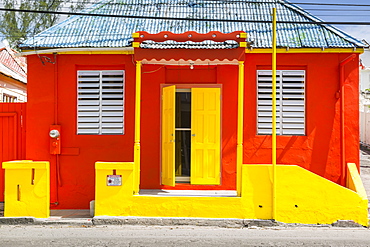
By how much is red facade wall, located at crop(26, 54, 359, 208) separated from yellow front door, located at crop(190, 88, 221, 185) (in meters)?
0.18

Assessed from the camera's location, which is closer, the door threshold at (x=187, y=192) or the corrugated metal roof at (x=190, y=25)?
the door threshold at (x=187, y=192)

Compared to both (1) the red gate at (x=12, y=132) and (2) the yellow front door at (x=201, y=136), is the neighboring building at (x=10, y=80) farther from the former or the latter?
(2) the yellow front door at (x=201, y=136)

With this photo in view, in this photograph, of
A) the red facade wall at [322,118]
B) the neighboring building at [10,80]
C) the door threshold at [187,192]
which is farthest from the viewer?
the neighboring building at [10,80]

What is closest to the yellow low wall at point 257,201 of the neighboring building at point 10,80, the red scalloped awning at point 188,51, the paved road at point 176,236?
the paved road at point 176,236

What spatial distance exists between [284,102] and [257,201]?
271 centimetres

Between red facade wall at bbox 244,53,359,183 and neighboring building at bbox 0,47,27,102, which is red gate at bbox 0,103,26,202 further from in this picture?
red facade wall at bbox 244,53,359,183

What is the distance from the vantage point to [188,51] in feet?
27.2

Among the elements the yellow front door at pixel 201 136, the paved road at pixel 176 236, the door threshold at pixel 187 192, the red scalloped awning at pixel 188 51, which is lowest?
the paved road at pixel 176 236

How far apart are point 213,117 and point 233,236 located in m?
3.20

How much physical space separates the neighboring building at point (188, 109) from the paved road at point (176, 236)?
6.26 feet

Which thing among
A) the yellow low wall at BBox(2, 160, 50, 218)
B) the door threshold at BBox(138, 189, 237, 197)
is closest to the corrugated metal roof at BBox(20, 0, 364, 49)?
the yellow low wall at BBox(2, 160, 50, 218)

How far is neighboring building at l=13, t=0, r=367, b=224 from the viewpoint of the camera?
375 inches

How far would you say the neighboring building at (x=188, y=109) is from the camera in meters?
9.52

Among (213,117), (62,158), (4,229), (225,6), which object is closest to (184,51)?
(213,117)
